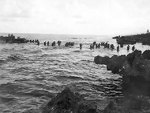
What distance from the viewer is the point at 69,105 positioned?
14.7m

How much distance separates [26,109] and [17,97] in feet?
13.0

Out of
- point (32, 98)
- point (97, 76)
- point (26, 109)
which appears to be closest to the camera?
point (26, 109)

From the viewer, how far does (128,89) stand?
24688mm

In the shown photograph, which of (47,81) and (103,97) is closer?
(103,97)

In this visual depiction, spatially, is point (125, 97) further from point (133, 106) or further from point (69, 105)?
point (69, 105)

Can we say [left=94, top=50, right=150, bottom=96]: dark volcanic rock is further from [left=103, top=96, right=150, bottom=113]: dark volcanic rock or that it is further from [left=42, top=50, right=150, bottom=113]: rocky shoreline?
[left=103, top=96, right=150, bottom=113]: dark volcanic rock

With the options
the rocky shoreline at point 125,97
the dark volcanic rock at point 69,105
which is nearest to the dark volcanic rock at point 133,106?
the rocky shoreline at point 125,97

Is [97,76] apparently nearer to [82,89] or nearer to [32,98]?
[82,89]

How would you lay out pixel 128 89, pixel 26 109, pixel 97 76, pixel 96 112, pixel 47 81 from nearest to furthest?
pixel 96 112 < pixel 26 109 < pixel 128 89 < pixel 47 81 < pixel 97 76

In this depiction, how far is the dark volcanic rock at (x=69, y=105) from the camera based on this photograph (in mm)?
13561

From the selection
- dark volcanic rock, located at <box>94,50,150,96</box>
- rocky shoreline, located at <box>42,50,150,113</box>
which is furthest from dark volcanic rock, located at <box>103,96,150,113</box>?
dark volcanic rock, located at <box>94,50,150,96</box>

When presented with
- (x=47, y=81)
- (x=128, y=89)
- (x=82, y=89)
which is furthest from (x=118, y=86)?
(x=47, y=81)

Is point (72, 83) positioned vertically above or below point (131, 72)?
below

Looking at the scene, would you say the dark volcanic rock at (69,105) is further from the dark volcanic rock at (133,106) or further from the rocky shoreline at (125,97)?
the dark volcanic rock at (133,106)
